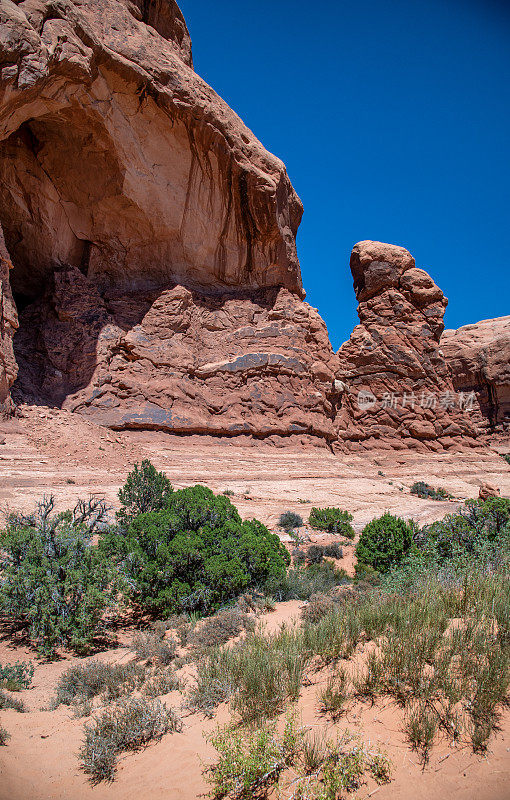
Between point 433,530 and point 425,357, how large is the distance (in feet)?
54.1

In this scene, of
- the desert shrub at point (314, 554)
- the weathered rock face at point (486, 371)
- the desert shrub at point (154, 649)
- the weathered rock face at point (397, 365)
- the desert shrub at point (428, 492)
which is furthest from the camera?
the weathered rock face at point (486, 371)

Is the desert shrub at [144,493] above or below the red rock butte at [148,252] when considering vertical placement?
below

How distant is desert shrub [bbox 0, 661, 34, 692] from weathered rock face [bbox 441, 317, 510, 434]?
79.9 feet

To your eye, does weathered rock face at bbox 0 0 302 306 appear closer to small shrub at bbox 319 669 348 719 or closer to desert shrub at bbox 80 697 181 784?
desert shrub at bbox 80 697 181 784

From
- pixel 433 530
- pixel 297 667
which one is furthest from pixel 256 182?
pixel 297 667

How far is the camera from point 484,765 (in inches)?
97.7

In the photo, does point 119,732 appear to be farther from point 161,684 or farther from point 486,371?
point 486,371

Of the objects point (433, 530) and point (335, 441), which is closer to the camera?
point (433, 530)

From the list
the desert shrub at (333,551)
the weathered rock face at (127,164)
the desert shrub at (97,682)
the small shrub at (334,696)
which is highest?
the weathered rock face at (127,164)

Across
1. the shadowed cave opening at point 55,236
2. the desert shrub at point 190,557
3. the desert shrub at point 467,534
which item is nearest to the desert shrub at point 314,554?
the desert shrub at point 190,557

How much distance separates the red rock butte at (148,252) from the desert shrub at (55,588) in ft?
27.5

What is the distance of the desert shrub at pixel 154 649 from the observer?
426 centimetres

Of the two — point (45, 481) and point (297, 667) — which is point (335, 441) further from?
point (297, 667)

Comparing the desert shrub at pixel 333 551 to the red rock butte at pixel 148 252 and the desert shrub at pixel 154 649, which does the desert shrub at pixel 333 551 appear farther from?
the red rock butte at pixel 148 252
